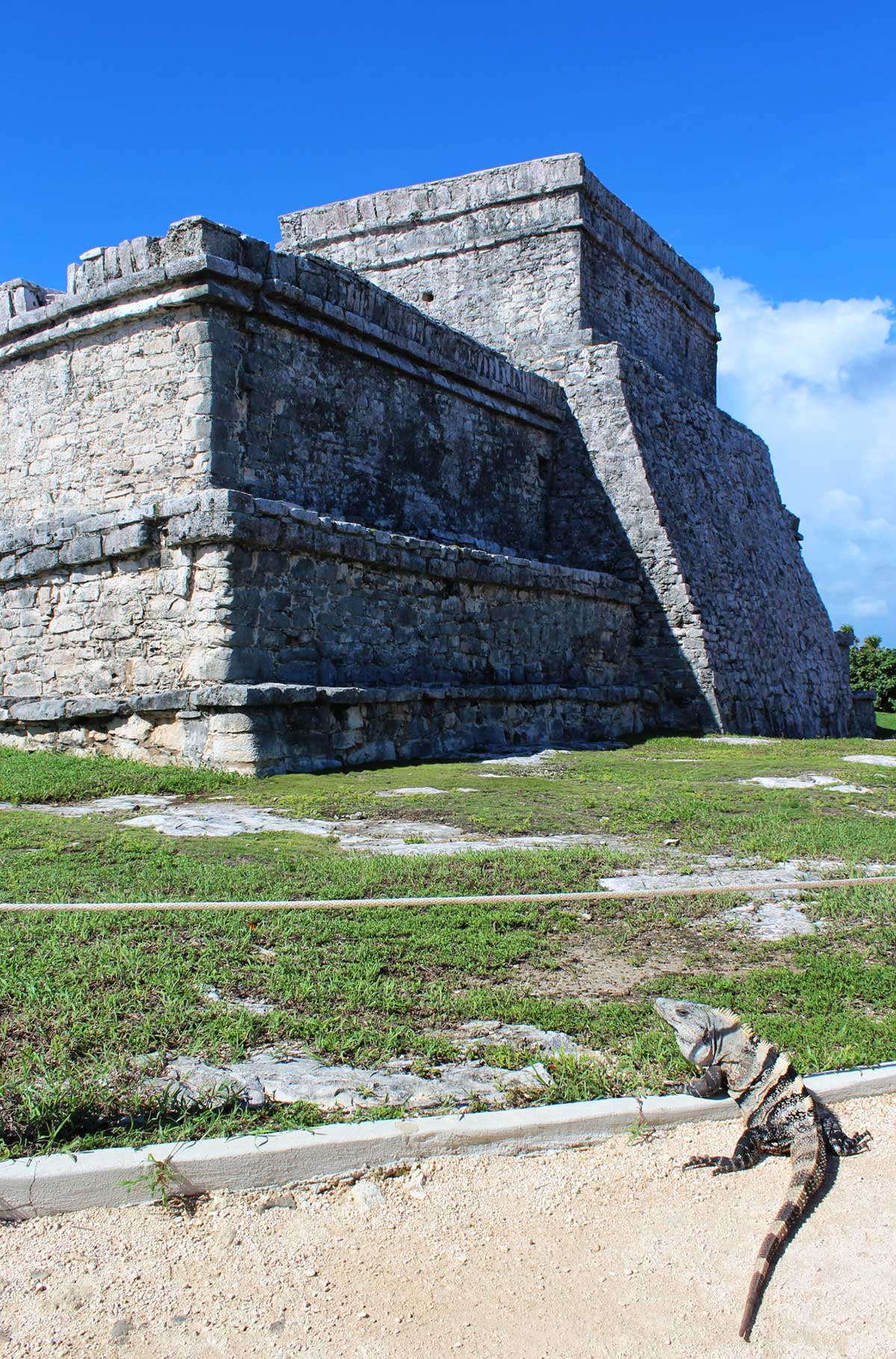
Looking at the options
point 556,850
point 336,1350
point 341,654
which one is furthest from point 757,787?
point 336,1350

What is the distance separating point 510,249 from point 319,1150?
14591 mm

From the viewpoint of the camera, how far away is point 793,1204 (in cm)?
238

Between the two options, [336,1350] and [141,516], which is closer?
[336,1350]

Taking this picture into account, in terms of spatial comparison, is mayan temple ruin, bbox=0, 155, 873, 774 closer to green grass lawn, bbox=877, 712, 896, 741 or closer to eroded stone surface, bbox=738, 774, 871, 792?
eroded stone surface, bbox=738, 774, 871, 792

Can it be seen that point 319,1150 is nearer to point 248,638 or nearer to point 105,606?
point 248,638

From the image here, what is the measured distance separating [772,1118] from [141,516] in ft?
24.5

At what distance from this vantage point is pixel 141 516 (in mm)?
8867

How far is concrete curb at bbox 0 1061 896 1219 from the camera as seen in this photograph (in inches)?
94.0

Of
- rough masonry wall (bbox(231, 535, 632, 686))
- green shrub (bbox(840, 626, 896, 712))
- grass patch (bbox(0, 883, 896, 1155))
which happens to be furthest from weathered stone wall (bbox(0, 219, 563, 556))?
green shrub (bbox(840, 626, 896, 712))

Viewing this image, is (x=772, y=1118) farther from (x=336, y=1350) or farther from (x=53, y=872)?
(x=53, y=872)

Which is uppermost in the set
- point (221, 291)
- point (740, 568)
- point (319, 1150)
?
point (221, 291)

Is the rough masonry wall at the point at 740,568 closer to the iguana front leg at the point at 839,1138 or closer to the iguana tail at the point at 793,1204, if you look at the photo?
the iguana front leg at the point at 839,1138

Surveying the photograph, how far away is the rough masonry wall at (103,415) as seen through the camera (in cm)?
923

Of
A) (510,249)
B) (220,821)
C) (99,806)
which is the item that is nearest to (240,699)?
(99,806)
